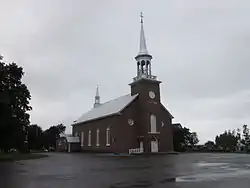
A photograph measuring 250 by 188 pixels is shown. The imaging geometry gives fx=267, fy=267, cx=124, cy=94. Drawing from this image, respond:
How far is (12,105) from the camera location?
32.1 m

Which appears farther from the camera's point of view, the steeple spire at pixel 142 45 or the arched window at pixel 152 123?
the steeple spire at pixel 142 45

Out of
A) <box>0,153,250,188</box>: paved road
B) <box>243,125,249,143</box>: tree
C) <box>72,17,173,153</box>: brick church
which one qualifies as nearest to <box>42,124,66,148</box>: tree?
<box>72,17,173,153</box>: brick church

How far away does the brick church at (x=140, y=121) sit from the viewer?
146 feet

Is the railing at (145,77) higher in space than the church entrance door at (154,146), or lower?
higher

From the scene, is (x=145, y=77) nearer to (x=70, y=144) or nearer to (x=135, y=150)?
(x=135, y=150)

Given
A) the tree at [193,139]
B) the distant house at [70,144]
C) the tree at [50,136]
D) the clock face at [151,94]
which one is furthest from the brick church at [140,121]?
the tree at [50,136]

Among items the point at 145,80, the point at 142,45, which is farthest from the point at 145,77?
the point at 142,45

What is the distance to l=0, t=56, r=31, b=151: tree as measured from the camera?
27.4 metres

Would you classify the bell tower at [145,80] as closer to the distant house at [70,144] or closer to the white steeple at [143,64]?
the white steeple at [143,64]

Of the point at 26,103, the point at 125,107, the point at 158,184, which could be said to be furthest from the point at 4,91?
the point at 158,184

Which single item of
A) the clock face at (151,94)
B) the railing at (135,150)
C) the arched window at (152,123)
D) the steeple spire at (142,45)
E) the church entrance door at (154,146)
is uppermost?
the steeple spire at (142,45)

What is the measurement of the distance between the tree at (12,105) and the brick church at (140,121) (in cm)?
1490

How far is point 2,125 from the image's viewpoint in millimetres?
26734

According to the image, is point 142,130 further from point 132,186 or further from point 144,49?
point 132,186
